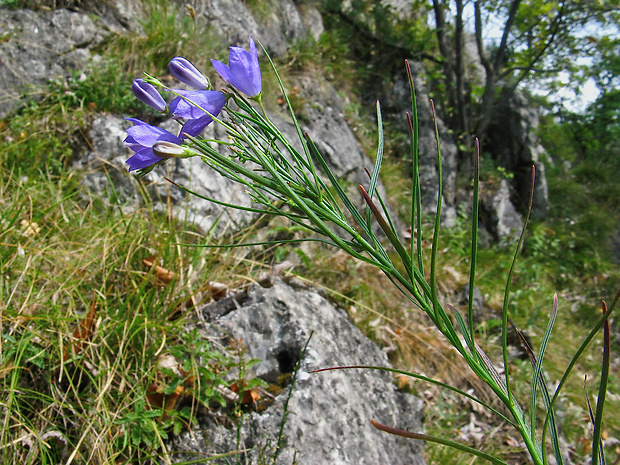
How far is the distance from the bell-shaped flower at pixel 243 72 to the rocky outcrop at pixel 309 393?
87 cm

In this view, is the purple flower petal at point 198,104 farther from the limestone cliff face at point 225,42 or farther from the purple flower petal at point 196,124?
the limestone cliff face at point 225,42

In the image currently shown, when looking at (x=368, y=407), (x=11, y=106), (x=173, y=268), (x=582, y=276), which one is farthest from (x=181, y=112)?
(x=582, y=276)

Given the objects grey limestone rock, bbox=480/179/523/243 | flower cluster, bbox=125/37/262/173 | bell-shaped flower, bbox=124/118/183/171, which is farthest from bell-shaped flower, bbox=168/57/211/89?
grey limestone rock, bbox=480/179/523/243

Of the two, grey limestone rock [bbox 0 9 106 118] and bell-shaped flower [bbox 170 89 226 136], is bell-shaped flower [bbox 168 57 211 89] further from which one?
grey limestone rock [bbox 0 9 106 118]

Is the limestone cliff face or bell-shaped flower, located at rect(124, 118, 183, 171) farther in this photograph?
the limestone cliff face

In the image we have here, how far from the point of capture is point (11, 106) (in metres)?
2.49

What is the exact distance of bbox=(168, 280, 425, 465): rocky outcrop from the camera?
140 cm

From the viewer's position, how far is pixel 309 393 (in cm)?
156

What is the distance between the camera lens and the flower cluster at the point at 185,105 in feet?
1.92

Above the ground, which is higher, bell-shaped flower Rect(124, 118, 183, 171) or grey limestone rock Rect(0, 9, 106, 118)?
bell-shaped flower Rect(124, 118, 183, 171)

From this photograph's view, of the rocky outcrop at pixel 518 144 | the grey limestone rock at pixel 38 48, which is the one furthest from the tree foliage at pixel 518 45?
the grey limestone rock at pixel 38 48

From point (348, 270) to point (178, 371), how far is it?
57.9 inches

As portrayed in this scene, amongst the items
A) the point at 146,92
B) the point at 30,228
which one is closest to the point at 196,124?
the point at 146,92

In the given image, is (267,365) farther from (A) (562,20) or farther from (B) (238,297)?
(A) (562,20)
